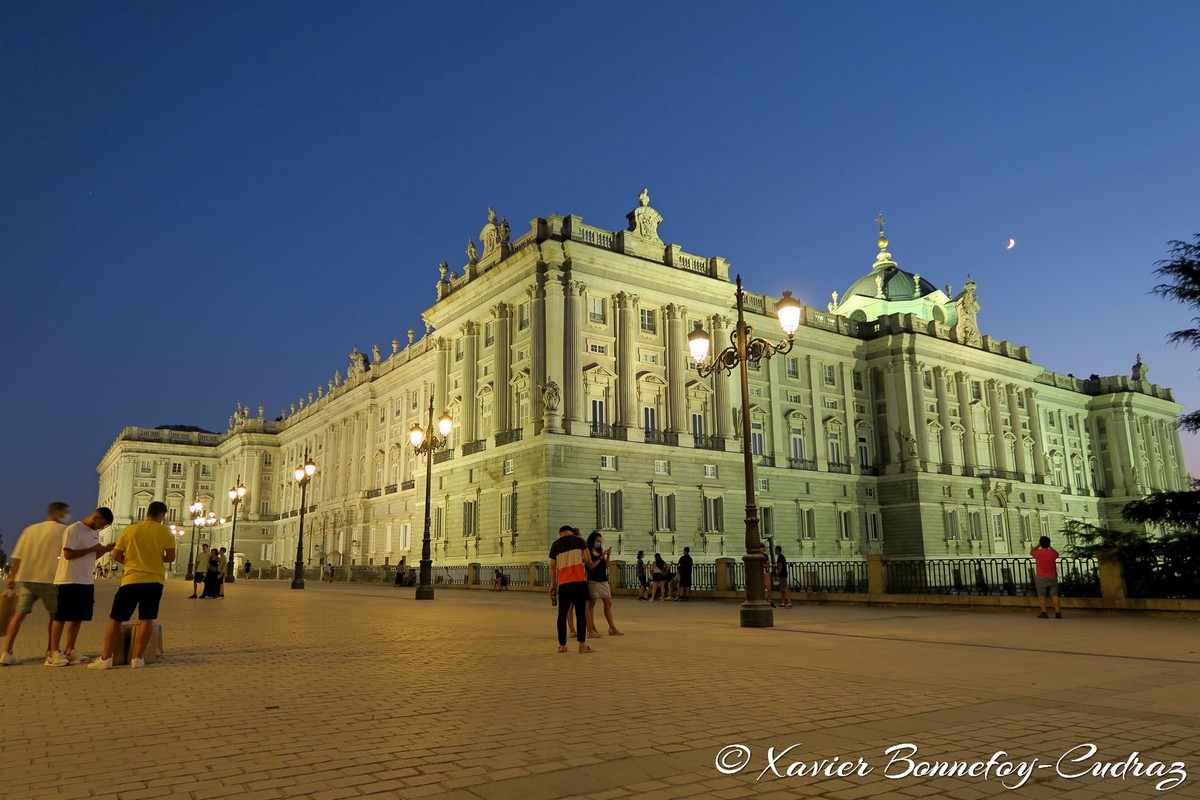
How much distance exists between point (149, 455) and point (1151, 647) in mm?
115671

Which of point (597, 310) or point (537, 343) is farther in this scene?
point (597, 310)

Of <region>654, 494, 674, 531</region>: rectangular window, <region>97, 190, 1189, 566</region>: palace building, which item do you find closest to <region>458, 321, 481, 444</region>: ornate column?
<region>97, 190, 1189, 566</region>: palace building

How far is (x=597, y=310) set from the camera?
44.7 m

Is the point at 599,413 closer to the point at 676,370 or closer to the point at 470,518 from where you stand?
the point at 676,370

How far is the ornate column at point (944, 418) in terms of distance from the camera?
61312 millimetres

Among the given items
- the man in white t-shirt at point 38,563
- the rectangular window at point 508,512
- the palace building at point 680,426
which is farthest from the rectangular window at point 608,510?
the man in white t-shirt at point 38,563

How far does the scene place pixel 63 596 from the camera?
10.3 m

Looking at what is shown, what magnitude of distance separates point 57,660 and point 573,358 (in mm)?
32936

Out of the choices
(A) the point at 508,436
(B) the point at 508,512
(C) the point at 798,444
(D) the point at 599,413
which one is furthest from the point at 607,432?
(C) the point at 798,444

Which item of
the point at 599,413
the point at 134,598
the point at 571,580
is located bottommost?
the point at 134,598

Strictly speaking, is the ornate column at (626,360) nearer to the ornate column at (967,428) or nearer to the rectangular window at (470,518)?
the rectangular window at (470,518)

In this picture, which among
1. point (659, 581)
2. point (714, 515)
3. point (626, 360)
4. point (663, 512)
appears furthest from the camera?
point (714, 515)

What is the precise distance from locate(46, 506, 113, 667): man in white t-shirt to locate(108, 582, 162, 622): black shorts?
18.5 inches

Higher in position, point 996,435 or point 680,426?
point 996,435
